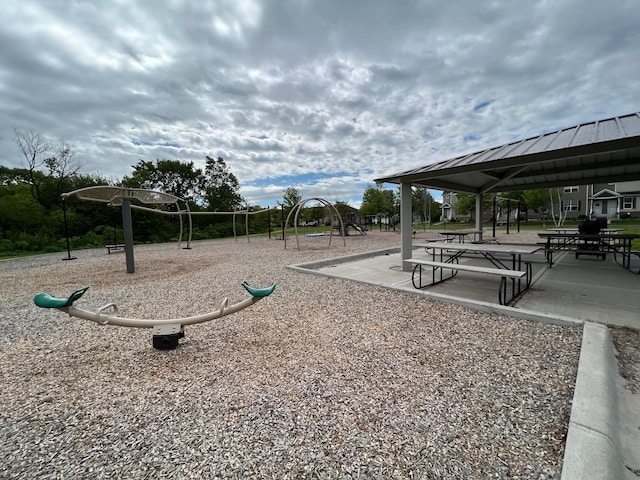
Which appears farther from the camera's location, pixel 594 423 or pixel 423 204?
pixel 423 204

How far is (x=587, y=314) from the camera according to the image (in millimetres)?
3363

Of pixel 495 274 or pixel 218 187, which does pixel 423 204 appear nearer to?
pixel 218 187

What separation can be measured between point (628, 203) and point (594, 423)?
4069cm

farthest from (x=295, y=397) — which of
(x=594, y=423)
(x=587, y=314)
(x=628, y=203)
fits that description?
(x=628, y=203)

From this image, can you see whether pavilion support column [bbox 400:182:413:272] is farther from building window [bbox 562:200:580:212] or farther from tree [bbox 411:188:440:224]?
building window [bbox 562:200:580:212]

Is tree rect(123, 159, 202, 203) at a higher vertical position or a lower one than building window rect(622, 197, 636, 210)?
higher

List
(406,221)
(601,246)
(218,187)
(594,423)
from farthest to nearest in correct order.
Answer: (218,187), (601,246), (406,221), (594,423)

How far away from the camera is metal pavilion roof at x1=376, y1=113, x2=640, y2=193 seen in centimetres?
359

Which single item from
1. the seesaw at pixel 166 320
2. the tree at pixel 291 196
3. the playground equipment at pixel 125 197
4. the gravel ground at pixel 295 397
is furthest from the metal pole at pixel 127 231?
the tree at pixel 291 196

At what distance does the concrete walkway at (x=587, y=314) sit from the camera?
1397 millimetres

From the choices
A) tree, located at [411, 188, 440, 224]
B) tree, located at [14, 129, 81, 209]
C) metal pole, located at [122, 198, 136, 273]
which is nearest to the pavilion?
metal pole, located at [122, 198, 136, 273]

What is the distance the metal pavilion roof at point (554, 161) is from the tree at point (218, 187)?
836 inches

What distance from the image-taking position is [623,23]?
6008 mm

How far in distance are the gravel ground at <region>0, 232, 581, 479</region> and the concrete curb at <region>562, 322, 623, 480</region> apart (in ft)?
0.31
